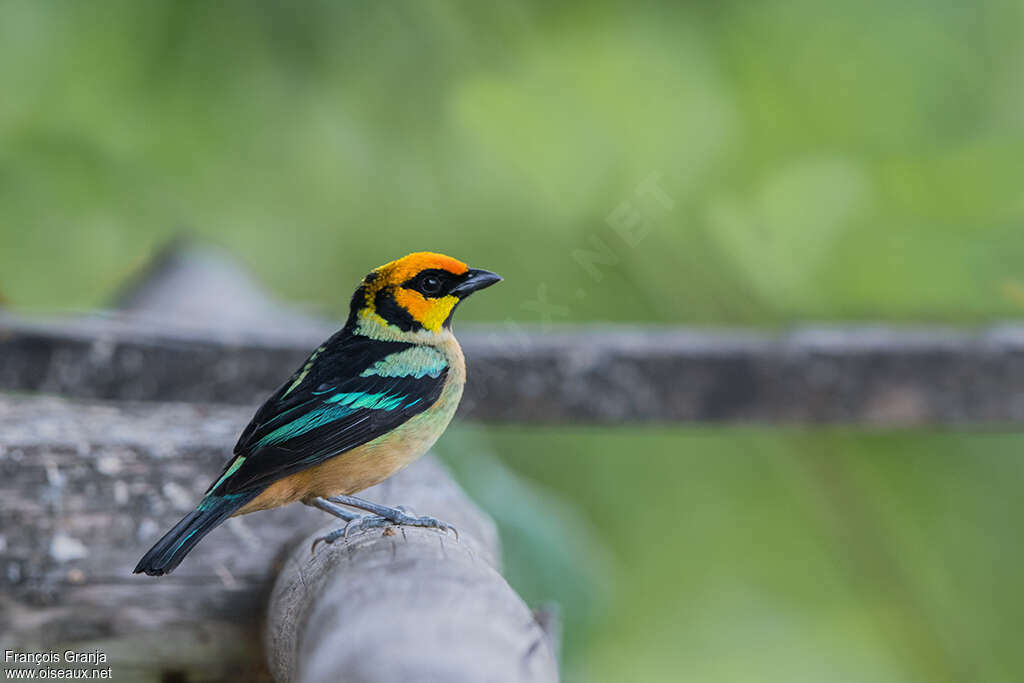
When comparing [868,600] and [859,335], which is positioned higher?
[859,335]

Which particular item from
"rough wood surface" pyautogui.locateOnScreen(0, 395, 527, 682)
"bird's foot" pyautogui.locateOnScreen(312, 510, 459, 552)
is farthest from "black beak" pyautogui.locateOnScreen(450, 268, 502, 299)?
"rough wood surface" pyautogui.locateOnScreen(0, 395, 527, 682)

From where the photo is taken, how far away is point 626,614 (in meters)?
4.53

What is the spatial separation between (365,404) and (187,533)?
Result: 0.23m

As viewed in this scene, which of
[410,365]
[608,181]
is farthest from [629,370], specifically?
[410,365]

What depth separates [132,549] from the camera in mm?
1539

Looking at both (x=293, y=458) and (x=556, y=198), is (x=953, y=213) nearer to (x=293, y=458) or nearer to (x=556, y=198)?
(x=556, y=198)

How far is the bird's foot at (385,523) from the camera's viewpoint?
123 centimetres

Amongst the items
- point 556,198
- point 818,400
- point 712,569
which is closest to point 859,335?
point 818,400

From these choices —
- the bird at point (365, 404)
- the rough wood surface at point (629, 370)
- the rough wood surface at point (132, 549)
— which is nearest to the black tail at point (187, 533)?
the bird at point (365, 404)

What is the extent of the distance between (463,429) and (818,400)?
993 mm

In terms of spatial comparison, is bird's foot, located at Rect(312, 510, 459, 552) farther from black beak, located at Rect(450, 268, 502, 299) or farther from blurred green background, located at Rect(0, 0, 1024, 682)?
blurred green background, located at Rect(0, 0, 1024, 682)

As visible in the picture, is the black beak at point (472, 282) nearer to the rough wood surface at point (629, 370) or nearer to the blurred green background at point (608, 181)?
the rough wood surface at point (629, 370)

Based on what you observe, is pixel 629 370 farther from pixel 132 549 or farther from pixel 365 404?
pixel 365 404

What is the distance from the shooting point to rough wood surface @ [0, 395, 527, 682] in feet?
4.97
